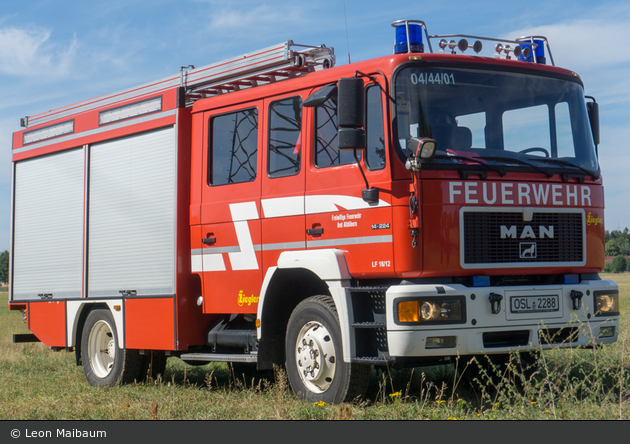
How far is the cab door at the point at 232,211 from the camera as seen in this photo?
8117 millimetres

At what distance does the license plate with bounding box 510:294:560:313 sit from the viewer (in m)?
6.81

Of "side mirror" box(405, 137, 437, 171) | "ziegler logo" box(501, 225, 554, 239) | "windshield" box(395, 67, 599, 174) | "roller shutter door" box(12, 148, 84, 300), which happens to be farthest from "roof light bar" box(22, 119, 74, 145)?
"ziegler logo" box(501, 225, 554, 239)

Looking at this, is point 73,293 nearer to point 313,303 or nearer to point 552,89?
point 313,303

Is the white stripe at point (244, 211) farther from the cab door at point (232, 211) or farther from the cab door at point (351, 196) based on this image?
the cab door at point (351, 196)

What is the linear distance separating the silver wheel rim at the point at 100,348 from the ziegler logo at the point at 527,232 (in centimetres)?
540

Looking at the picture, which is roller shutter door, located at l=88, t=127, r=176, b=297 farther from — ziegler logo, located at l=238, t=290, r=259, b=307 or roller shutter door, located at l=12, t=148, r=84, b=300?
ziegler logo, located at l=238, t=290, r=259, b=307

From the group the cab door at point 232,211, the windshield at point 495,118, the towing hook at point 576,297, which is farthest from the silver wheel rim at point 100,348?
the towing hook at point 576,297

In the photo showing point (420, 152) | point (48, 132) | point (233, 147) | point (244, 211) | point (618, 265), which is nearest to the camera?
point (420, 152)

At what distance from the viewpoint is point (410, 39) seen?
23.4ft

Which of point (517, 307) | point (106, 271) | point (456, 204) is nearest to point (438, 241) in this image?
point (456, 204)

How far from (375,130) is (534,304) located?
6.58 feet

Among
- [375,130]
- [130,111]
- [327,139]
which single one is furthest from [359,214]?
[130,111]

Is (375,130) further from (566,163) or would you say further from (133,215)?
(133,215)

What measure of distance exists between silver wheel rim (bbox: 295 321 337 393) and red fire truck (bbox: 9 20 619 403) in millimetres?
19
